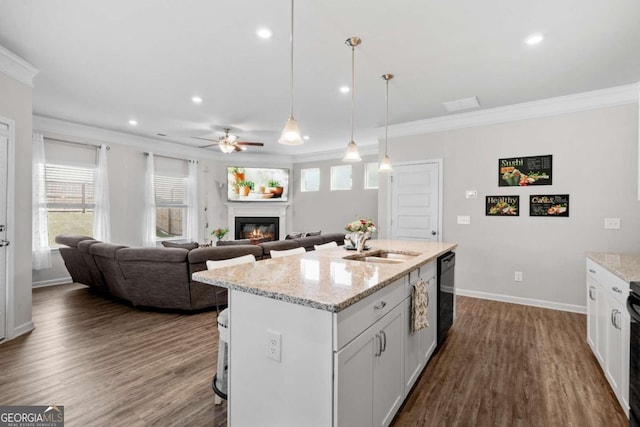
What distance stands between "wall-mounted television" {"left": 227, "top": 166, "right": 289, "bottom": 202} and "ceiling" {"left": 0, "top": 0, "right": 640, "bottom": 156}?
10.4ft

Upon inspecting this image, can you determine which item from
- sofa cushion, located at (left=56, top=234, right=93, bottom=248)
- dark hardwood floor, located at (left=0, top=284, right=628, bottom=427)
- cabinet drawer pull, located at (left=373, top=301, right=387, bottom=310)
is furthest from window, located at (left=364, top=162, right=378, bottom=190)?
cabinet drawer pull, located at (left=373, top=301, right=387, bottom=310)

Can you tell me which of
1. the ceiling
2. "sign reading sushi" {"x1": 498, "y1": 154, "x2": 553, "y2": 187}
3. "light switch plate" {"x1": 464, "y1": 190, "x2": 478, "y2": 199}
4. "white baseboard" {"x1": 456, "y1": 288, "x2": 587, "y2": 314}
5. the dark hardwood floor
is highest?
the ceiling

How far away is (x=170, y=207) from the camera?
273 inches

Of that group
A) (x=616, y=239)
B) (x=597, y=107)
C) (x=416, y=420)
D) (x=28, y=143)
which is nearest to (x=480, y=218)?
(x=616, y=239)

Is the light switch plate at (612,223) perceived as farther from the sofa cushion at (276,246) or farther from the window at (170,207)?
the window at (170,207)

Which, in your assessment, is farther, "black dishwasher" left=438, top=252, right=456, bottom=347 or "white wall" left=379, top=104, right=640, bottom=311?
"white wall" left=379, top=104, right=640, bottom=311

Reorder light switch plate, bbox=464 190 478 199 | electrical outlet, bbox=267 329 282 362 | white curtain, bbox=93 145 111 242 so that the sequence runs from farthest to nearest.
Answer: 1. white curtain, bbox=93 145 111 242
2. light switch plate, bbox=464 190 478 199
3. electrical outlet, bbox=267 329 282 362

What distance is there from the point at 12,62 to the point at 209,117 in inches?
92.0

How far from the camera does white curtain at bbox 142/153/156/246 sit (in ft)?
21.0

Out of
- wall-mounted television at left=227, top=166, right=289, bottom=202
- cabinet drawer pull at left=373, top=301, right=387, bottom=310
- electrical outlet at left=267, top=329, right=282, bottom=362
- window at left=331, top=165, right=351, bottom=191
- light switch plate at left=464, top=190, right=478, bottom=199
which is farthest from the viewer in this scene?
wall-mounted television at left=227, top=166, right=289, bottom=202

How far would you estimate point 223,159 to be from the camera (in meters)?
7.95

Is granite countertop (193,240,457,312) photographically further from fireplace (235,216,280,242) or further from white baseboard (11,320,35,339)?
fireplace (235,216,280,242)

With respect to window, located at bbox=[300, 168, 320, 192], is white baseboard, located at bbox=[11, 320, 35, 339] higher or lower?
lower

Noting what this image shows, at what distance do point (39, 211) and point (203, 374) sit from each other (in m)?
4.59
